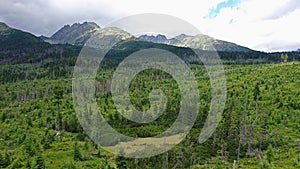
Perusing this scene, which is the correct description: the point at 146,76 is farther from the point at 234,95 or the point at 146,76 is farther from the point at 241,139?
the point at 241,139

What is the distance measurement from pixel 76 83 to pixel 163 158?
8687 cm

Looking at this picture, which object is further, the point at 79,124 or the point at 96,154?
the point at 79,124

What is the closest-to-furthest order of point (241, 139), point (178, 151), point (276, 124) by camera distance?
point (178, 151) < point (241, 139) < point (276, 124)

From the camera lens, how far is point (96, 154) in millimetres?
43469

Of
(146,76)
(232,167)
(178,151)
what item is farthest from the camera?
(146,76)

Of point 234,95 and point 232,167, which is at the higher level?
point 234,95

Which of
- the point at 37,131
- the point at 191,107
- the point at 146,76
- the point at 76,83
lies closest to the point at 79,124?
the point at 37,131

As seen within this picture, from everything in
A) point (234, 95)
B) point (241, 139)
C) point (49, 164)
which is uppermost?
point (234, 95)

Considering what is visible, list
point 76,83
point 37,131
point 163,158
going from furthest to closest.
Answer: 1. point 76,83
2. point 37,131
3. point 163,158

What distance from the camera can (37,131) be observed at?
193ft

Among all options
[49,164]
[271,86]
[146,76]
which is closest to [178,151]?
[49,164]

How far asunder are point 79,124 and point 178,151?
101 feet

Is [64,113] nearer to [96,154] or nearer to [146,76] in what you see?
[96,154]

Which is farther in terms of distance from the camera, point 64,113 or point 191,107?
point 64,113
